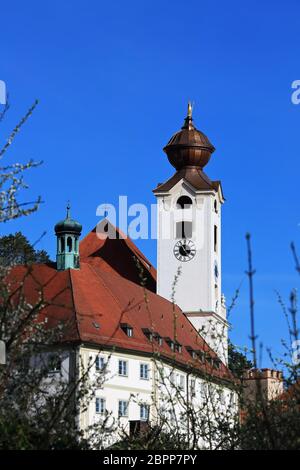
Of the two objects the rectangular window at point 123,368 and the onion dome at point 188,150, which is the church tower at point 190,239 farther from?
the rectangular window at point 123,368

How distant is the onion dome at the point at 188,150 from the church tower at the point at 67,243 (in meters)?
8.84

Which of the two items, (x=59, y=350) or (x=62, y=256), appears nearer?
(x=59, y=350)

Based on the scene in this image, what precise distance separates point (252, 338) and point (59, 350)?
418cm

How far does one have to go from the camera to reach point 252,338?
8.33m

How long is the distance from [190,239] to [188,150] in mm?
5677

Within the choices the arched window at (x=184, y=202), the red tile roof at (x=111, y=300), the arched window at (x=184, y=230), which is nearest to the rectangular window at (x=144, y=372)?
the red tile roof at (x=111, y=300)

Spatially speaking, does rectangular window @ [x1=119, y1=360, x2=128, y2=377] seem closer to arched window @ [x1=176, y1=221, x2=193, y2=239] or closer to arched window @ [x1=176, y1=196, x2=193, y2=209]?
arched window @ [x1=176, y1=221, x2=193, y2=239]

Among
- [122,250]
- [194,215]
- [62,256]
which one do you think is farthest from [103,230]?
[62,256]

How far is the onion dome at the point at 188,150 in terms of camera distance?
66500mm

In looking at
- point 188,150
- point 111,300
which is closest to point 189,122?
Result: point 188,150

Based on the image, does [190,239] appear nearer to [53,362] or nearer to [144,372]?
[144,372]

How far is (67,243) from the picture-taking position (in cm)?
5903

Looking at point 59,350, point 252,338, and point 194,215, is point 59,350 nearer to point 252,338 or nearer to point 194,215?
point 252,338
